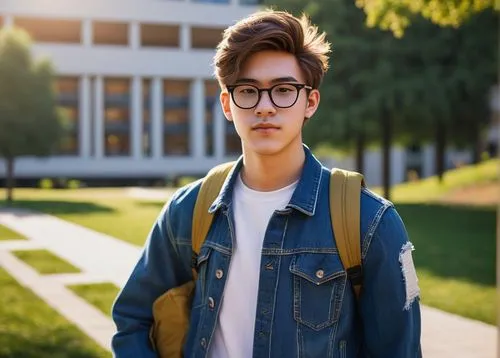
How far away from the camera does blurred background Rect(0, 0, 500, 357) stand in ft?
36.5

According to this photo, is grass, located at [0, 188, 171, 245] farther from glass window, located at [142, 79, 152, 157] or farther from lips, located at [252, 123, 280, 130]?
glass window, located at [142, 79, 152, 157]

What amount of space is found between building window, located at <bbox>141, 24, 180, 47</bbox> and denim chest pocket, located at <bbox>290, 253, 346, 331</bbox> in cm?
6516

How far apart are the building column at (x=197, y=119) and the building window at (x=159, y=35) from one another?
4.39 m

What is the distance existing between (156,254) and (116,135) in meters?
63.6

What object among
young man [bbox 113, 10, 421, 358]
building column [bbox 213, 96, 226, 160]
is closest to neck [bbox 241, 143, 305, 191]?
young man [bbox 113, 10, 421, 358]

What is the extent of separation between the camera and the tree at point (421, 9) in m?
14.2

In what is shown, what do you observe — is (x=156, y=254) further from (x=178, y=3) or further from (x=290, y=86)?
(x=178, y=3)

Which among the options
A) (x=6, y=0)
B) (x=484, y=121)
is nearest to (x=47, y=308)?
(x=484, y=121)

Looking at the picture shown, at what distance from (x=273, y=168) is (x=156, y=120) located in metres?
63.0

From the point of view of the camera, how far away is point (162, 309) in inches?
99.5

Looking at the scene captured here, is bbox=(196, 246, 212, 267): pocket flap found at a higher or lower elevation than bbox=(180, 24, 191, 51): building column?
lower

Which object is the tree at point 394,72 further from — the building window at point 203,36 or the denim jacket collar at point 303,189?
the building window at point 203,36

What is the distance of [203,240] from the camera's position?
248 cm

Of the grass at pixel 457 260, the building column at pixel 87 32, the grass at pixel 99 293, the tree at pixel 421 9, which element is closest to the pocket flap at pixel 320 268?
the grass at pixel 457 260
